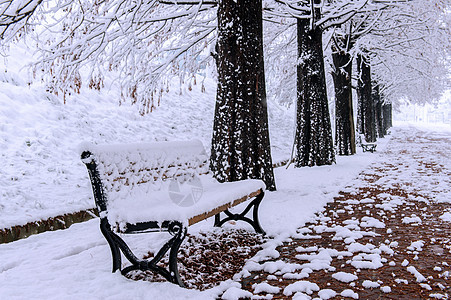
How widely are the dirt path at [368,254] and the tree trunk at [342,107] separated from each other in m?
6.80

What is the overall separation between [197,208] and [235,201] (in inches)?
32.3

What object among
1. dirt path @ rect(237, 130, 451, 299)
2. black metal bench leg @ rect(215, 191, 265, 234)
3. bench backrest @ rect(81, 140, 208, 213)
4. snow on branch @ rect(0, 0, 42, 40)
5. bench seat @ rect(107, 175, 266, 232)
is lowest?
dirt path @ rect(237, 130, 451, 299)

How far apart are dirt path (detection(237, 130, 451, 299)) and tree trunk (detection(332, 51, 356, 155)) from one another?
6802 millimetres

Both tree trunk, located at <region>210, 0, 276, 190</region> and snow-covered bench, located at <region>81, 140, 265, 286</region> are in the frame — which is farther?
tree trunk, located at <region>210, 0, 276, 190</region>

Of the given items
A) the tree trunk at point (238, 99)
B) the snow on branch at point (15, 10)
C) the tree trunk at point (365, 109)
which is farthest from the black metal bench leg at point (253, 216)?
the tree trunk at point (365, 109)

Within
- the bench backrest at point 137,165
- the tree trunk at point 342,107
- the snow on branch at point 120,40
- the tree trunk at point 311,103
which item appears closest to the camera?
the bench backrest at point 137,165

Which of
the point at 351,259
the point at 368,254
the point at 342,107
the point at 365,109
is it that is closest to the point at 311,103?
the point at 342,107

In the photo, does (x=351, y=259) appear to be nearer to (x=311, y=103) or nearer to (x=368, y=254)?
(x=368, y=254)

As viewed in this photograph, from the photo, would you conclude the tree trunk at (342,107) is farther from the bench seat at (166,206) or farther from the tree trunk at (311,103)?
the bench seat at (166,206)

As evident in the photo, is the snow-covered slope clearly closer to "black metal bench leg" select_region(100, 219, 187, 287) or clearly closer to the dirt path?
"black metal bench leg" select_region(100, 219, 187, 287)

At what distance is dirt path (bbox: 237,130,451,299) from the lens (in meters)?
2.74

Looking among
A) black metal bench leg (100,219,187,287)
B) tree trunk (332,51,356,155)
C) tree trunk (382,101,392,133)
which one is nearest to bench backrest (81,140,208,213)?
black metal bench leg (100,219,187,287)

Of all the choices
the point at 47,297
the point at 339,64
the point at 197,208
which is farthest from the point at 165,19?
the point at 339,64

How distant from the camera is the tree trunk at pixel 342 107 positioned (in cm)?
1259
